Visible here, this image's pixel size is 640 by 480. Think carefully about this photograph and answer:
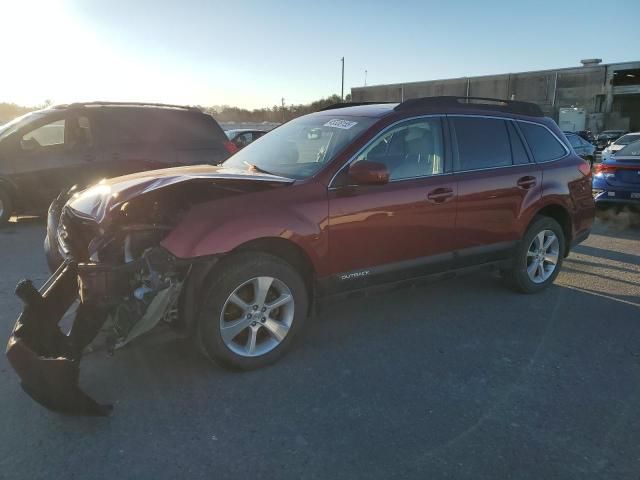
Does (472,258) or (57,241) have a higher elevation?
(57,241)

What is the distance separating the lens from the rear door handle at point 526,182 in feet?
16.6

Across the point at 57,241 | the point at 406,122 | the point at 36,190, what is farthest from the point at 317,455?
the point at 36,190

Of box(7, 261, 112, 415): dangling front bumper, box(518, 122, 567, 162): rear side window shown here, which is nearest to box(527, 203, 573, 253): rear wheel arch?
box(518, 122, 567, 162): rear side window

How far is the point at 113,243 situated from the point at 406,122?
2530 millimetres

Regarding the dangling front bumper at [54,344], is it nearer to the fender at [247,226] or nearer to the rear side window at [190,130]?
the fender at [247,226]

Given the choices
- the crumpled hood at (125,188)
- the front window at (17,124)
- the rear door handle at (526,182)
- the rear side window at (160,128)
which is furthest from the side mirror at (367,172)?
the front window at (17,124)

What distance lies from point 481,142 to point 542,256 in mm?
1490

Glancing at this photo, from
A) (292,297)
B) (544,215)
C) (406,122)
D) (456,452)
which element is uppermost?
(406,122)

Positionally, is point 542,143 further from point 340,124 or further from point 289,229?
point 289,229

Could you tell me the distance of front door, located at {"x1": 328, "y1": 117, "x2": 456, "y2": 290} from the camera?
393 centimetres

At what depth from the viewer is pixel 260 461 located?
2.68 metres

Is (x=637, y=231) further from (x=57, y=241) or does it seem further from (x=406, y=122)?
(x=57, y=241)

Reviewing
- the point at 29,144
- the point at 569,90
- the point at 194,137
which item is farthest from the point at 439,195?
the point at 569,90

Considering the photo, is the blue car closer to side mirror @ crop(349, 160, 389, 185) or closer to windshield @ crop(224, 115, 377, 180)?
windshield @ crop(224, 115, 377, 180)
